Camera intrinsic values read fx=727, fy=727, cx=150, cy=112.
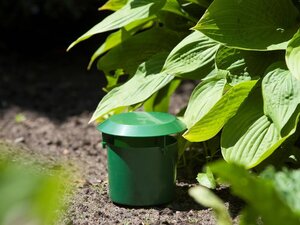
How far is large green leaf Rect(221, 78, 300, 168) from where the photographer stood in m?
3.33

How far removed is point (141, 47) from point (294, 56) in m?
1.23

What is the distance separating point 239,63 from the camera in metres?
3.67

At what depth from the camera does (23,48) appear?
7.73 m

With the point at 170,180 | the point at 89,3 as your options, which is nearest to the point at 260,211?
the point at 170,180

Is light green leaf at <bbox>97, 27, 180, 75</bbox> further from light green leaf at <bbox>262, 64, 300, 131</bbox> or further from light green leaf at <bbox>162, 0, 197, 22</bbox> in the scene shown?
light green leaf at <bbox>262, 64, 300, 131</bbox>

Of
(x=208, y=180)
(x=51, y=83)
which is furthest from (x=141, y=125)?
(x=51, y=83)

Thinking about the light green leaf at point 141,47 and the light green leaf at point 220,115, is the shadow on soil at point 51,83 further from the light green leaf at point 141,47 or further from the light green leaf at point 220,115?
the light green leaf at point 220,115

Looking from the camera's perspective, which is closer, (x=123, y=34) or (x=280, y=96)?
(x=280, y=96)

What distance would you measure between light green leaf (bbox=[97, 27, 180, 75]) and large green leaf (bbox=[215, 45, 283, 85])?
609 mm

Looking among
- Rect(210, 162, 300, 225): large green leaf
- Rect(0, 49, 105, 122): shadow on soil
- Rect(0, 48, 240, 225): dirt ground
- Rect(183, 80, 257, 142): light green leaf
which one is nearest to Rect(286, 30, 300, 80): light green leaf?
Rect(183, 80, 257, 142): light green leaf

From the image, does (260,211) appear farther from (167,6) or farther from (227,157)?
(167,6)

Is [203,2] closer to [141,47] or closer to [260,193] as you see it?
[141,47]

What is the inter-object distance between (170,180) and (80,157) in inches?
55.7

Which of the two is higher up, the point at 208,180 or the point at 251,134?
the point at 251,134
